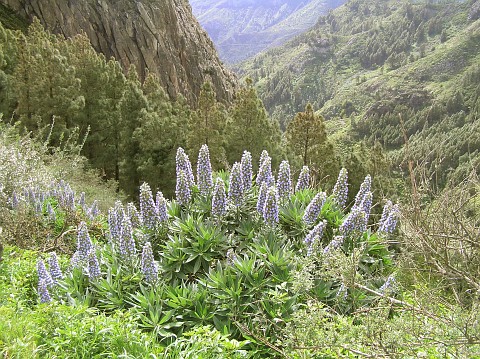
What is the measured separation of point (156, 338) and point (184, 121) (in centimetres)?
1950

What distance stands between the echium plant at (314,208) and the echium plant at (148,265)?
1.80 meters

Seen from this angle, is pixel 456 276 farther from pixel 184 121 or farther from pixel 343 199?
pixel 184 121

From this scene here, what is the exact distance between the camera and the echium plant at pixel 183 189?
4.56 metres

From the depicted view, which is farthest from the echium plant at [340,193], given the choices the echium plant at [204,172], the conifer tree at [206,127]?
the conifer tree at [206,127]

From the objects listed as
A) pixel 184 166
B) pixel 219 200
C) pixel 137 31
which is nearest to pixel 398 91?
pixel 137 31

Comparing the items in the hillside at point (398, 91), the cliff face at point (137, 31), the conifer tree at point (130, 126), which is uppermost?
the cliff face at point (137, 31)

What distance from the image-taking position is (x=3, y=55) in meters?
20.1

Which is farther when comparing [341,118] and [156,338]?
[341,118]

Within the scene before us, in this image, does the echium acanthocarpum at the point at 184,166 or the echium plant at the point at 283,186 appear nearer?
the echium plant at the point at 283,186

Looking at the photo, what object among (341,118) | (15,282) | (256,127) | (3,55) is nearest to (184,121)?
(256,127)

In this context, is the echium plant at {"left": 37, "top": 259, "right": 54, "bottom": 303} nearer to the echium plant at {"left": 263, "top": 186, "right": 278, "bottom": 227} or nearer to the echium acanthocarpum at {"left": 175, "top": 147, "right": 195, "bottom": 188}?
the echium acanthocarpum at {"left": 175, "top": 147, "right": 195, "bottom": 188}

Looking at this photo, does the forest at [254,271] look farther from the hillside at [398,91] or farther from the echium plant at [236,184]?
the hillside at [398,91]

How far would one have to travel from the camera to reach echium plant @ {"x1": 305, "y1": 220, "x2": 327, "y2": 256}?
155 inches

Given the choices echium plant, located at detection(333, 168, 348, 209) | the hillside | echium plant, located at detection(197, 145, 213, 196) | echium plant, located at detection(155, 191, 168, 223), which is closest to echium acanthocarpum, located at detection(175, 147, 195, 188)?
echium plant, located at detection(197, 145, 213, 196)
